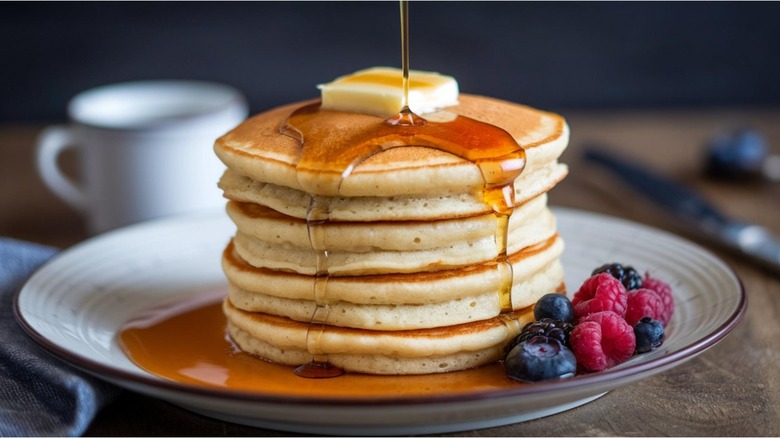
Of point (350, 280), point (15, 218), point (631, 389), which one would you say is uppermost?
point (350, 280)

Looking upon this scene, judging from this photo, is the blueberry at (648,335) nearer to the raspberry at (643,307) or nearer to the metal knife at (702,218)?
the raspberry at (643,307)

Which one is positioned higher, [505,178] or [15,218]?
[505,178]

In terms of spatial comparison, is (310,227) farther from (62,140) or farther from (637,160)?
(637,160)

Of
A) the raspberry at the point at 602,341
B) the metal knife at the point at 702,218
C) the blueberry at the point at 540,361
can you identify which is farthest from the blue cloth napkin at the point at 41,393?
Result: the metal knife at the point at 702,218

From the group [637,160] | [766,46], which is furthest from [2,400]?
[766,46]

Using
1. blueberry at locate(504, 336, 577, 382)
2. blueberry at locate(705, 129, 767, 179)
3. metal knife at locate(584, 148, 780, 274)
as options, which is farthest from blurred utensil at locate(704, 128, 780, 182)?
blueberry at locate(504, 336, 577, 382)

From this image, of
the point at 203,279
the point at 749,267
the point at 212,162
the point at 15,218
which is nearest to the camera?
the point at 203,279

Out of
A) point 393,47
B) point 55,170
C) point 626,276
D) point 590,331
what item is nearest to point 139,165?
point 55,170
